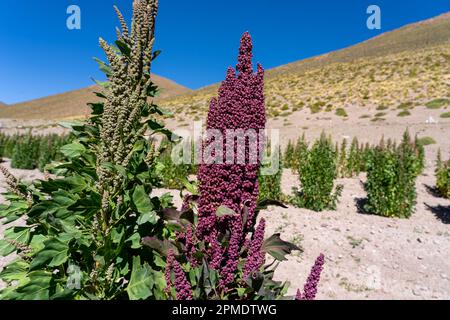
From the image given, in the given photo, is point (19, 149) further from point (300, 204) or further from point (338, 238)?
point (338, 238)

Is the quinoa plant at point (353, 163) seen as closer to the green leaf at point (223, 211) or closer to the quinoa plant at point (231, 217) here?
the quinoa plant at point (231, 217)

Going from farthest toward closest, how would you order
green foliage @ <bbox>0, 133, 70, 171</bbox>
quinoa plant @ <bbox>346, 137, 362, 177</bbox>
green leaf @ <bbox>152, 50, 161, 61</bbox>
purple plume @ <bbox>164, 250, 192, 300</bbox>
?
green foliage @ <bbox>0, 133, 70, 171</bbox>
quinoa plant @ <bbox>346, 137, 362, 177</bbox>
green leaf @ <bbox>152, 50, 161, 61</bbox>
purple plume @ <bbox>164, 250, 192, 300</bbox>

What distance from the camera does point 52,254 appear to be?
1.89m

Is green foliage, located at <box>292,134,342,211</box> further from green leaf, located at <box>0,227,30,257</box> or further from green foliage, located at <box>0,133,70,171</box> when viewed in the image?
green foliage, located at <box>0,133,70,171</box>

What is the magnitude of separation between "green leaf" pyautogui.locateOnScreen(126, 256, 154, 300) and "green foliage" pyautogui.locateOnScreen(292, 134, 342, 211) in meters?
7.08

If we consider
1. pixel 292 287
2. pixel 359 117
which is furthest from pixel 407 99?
pixel 292 287

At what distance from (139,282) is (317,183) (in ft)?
23.7

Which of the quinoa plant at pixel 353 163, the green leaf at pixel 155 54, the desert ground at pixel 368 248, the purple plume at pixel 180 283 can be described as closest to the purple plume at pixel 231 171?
the purple plume at pixel 180 283

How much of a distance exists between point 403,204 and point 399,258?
292 cm

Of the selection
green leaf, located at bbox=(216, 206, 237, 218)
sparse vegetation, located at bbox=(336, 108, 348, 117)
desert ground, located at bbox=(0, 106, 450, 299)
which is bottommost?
desert ground, located at bbox=(0, 106, 450, 299)

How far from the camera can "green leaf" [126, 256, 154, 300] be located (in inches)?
79.1

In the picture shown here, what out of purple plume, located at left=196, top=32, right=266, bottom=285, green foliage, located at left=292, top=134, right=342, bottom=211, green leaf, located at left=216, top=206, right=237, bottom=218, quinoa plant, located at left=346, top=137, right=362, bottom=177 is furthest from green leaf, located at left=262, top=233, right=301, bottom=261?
quinoa plant, located at left=346, top=137, right=362, bottom=177

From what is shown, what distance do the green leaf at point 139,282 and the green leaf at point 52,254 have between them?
41 centimetres

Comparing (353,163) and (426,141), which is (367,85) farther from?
(353,163)
